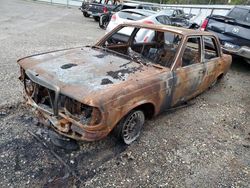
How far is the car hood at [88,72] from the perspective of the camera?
2775 mm

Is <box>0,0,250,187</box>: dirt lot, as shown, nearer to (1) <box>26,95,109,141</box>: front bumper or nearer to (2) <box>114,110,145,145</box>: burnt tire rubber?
(2) <box>114,110,145,145</box>: burnt tire rubber

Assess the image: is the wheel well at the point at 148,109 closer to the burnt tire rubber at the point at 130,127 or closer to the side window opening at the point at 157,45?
the burnt tire rubber at the point at 130,127

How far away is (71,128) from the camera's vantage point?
2.87 meters

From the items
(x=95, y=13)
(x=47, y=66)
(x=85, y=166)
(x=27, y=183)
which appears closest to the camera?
(x=27, y=183)

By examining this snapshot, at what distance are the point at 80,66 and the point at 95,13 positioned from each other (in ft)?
44.3

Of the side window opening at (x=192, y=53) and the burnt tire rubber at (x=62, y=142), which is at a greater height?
the side window opening at (x=192, y=53)

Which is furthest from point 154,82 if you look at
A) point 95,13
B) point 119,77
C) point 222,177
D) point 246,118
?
point 95,13

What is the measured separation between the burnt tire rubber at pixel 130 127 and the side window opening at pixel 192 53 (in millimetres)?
1259

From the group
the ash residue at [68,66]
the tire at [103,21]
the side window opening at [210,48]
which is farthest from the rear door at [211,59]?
the tire at [103,21]

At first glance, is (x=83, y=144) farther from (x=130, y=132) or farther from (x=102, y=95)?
(x=102, y=95)

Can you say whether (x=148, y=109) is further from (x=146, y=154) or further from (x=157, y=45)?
(x=157, y=45)

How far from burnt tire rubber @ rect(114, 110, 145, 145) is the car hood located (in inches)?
19.1

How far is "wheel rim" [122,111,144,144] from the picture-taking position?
11.0ft

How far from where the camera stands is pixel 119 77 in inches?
125
